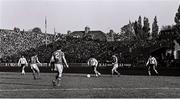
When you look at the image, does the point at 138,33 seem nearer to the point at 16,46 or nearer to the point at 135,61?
the point at 16,46

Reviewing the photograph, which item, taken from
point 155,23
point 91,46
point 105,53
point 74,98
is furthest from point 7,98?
point 155,23

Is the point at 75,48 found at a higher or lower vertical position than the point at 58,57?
higher

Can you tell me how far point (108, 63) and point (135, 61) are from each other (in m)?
4.20

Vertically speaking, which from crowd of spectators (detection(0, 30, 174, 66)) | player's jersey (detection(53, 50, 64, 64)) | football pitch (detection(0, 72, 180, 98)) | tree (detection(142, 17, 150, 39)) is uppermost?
tree (detection(142, 17, 150, 39))

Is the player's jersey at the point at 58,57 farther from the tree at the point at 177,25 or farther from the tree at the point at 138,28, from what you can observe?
the tree at the point at 138,28

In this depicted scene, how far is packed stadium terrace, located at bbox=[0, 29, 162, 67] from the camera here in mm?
74500

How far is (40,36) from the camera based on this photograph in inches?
4200

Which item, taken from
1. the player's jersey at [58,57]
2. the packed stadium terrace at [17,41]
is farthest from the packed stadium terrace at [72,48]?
the player's jersey at [58,57]

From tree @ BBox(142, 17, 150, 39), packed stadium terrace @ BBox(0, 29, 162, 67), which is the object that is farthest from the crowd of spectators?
tree @ BBox(142, 17, 150, 39)

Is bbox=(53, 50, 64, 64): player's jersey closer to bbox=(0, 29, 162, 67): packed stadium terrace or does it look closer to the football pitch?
the football pitch

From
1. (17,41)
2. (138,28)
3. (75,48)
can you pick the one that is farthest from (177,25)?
(17,41)

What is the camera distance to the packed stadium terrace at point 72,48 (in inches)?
2933

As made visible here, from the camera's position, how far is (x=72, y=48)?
90.7 metres

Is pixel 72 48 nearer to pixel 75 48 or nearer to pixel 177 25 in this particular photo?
pixel 75 48
